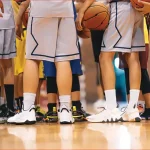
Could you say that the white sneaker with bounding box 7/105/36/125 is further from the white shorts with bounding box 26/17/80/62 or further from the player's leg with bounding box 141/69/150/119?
the player's leg with bounding box 141/69/150/119

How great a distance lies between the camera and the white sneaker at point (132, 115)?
3.52m

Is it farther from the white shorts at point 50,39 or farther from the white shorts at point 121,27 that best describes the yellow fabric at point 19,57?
the white shorts at point 121,27

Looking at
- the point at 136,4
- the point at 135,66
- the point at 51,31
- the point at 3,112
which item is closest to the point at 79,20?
the point at 51,31

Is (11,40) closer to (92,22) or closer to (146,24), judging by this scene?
(92,22)

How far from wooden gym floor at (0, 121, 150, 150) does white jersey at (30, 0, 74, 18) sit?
36.6 inches

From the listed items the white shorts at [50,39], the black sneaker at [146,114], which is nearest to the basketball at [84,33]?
the white shorts at [50,39]

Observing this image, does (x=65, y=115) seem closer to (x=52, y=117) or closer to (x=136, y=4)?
(x=52, y=117)

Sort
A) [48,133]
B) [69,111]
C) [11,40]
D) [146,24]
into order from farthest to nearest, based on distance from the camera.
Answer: [146,24] → [11,40] → [69,111] → [48,133]

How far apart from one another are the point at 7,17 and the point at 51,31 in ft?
1.93

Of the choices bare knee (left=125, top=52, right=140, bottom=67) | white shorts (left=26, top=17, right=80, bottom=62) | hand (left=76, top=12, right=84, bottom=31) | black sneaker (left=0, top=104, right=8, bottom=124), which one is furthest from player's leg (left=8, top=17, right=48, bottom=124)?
bare knee (left=125, top=52, right=140, bottom=67)

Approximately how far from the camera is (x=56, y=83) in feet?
12.0

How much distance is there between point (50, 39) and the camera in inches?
135

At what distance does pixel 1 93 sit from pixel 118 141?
203 centimetres

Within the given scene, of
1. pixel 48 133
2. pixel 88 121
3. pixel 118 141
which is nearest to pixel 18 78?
pixel 88 121
